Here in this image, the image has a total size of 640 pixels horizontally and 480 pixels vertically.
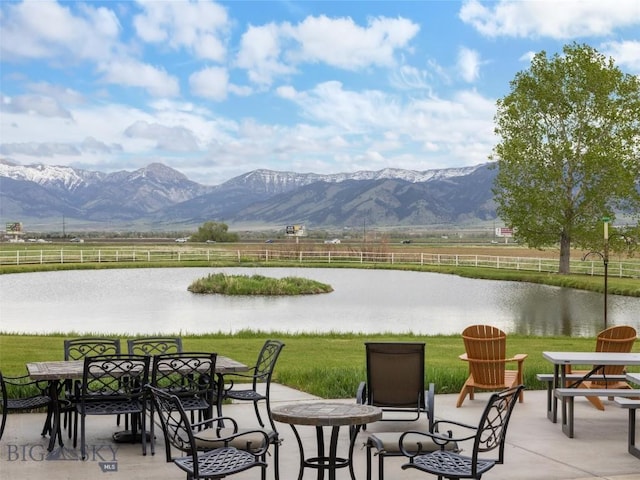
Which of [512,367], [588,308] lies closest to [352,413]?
[512,367]

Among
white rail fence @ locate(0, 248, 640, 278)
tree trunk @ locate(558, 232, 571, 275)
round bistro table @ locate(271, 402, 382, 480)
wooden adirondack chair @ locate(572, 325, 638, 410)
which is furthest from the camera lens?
white rail fence @ locate(0, 248, 640, 278)

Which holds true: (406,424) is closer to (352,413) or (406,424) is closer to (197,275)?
(352,413)

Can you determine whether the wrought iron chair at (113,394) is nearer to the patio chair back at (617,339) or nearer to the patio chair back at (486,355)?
the patio chair back at (486,355)

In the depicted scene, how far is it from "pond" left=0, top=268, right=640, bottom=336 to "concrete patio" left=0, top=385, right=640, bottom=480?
1175 centimetres

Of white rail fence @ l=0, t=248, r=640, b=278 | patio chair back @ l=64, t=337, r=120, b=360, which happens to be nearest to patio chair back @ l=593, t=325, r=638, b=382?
patio chair back @ l=64, t=337, r=120, b=360

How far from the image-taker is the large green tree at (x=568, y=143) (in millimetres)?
42406

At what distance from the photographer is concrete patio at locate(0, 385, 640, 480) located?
707 cm

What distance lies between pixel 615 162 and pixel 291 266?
885 inches

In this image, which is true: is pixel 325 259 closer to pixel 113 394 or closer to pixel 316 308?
pixel 316 308

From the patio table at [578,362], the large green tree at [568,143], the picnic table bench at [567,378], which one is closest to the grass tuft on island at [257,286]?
the large green tree at [568,143]

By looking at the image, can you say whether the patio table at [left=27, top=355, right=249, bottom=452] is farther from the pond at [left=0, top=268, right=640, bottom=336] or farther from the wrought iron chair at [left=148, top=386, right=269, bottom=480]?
the pond at [left=0, top=268, right=640, bottom=336]

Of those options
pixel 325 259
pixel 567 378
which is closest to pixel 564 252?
pixel 325 259

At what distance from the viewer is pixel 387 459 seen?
7.74 m

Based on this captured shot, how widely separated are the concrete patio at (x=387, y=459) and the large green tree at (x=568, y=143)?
34.1 m
